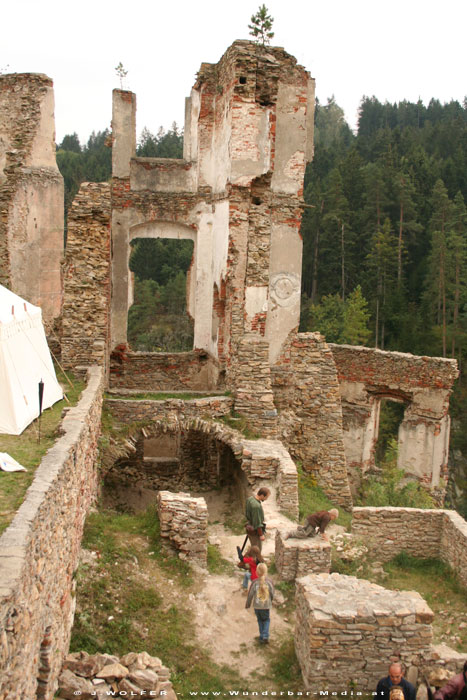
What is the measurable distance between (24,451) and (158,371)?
9210 millimetres

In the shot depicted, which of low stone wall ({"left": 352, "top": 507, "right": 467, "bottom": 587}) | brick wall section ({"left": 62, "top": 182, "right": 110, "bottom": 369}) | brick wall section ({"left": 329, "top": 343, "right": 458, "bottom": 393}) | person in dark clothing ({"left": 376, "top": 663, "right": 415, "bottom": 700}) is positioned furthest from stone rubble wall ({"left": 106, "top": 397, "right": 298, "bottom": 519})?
brick wall section ({"left": 329, "top": 343, "right": 458, "bottom": 393})

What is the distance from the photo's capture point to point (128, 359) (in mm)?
16172

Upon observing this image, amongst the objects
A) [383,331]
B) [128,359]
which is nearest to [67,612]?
[128,359]

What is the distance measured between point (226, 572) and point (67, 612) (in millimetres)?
2903

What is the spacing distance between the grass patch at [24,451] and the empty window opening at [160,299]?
25276 millimetres

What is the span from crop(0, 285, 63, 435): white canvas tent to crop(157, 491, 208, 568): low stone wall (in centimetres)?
219

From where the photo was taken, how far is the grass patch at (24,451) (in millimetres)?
5305

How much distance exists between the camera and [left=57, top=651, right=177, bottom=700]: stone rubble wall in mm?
5348

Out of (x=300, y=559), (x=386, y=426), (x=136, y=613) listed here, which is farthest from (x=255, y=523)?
(x=386, y=426)

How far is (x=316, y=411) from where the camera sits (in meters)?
14.2

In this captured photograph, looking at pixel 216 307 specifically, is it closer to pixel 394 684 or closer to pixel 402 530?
pixel 402 530

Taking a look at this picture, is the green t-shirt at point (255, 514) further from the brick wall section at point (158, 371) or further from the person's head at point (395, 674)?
the brick wall section at point (158, 371)

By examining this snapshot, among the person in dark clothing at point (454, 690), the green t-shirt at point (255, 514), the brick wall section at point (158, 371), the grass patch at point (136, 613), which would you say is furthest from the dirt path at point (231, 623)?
the brick wall section at point (158, 371)

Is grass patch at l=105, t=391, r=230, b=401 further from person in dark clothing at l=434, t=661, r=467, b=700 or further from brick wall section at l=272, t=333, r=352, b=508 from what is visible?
person in dark clothing at l=434, t=661, r=467, b=700
